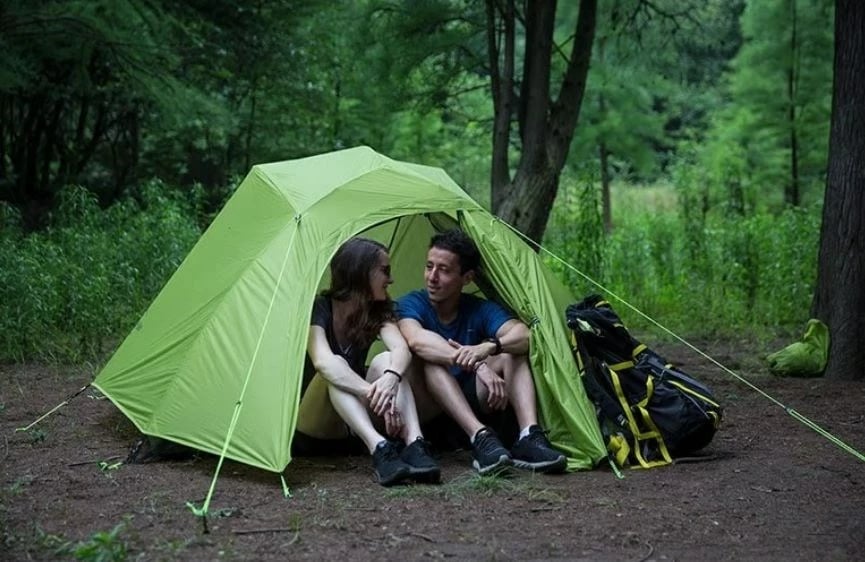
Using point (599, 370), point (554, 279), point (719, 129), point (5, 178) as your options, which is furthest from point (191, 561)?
point (719, 129)

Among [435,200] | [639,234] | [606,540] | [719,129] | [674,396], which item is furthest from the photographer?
[719,129]

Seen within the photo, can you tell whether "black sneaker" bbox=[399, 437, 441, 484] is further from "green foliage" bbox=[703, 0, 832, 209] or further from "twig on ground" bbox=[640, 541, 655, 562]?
"green foliage" bbox=[703, 0, 832, 209]

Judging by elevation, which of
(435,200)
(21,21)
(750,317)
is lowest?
(750,317)

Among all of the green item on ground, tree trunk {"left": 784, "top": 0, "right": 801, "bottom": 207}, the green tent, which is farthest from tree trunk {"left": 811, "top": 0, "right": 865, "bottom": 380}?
tree trunk {"left": 784, "top": 0, "right": 801, "bottom": 207}

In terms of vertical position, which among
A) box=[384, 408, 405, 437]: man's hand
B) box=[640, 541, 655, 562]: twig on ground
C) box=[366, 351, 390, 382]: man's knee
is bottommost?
box=[640, 541, 655, 562]: twig on ground

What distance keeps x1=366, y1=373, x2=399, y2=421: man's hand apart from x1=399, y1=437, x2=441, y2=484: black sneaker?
0.18 m

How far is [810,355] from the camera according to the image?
A: 6832mm

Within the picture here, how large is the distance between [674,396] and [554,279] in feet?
3.32

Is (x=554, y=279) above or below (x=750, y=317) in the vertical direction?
above

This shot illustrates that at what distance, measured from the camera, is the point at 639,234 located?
10523mm

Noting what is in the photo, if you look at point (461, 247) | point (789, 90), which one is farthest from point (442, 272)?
point (789, 90)

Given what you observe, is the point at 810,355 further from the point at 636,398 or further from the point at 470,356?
the point at 470,356

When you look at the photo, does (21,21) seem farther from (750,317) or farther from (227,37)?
(750,317)

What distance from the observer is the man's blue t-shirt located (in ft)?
16.9
